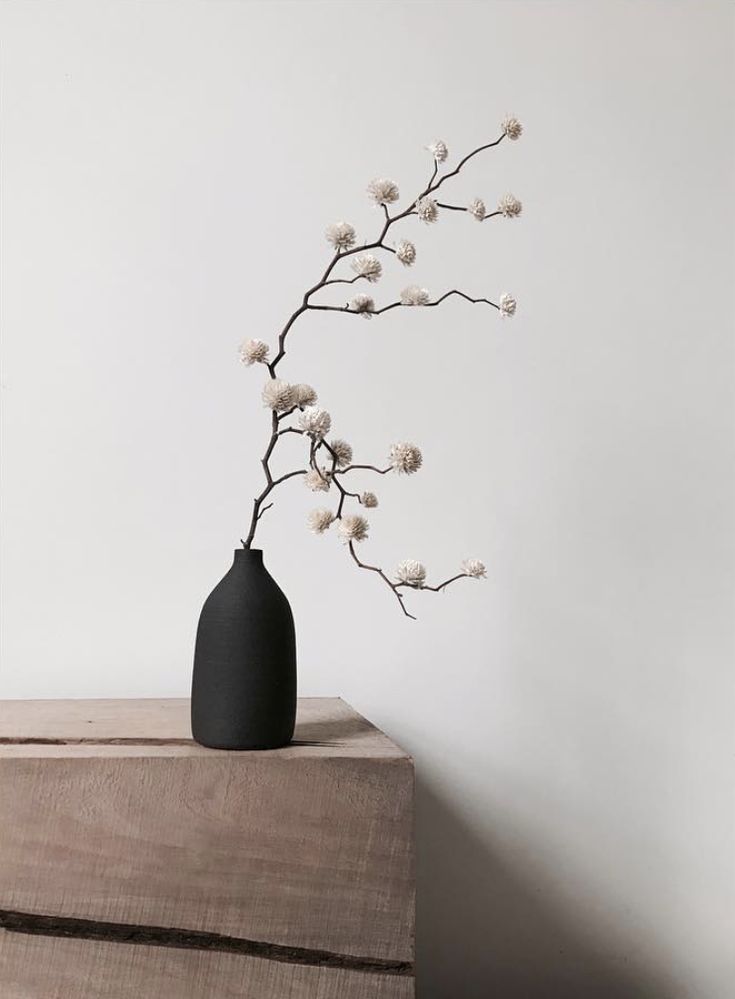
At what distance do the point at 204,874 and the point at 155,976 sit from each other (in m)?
0.10

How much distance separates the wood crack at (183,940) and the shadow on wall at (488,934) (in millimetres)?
530

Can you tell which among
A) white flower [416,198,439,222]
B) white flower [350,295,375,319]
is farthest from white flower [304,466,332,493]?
white flower [416,198,439,222]

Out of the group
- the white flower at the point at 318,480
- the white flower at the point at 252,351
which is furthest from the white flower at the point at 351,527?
the white flower at the point at 252,351

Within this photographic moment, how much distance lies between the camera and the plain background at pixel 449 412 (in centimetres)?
149

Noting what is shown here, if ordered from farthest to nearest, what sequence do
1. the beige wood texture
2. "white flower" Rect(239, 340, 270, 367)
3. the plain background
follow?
the plain background, "white flower" Rect(239, 340, 270, 367), the beige wood texture

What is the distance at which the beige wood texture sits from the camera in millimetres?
938

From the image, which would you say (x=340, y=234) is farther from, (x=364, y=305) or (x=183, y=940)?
(x=183, y=940)

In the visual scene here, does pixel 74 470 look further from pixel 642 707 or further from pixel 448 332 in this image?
pixel 642 707

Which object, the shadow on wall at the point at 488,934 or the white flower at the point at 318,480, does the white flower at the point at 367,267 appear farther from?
the shadow on wall at the point at 488,934

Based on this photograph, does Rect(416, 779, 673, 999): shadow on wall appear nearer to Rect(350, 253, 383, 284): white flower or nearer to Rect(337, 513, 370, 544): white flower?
Rect(337, 513, 370, 544): white flower

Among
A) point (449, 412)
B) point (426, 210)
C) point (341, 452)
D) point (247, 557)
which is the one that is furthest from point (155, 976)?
point (449, 412)

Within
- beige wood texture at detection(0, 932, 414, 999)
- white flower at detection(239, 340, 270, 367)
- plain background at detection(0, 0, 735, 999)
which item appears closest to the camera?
beige wood texture at detection(0, 932, 414, 999)

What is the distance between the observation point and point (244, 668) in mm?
1044

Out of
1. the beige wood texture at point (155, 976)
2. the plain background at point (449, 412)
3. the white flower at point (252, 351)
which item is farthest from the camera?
the plain background at point (449, 412)
